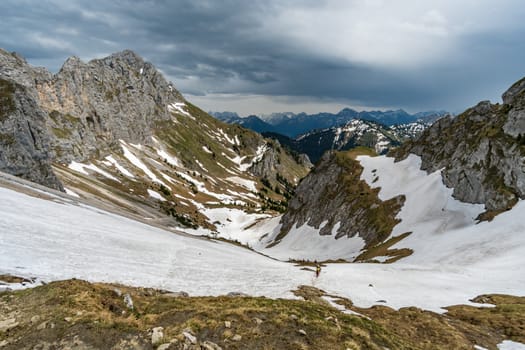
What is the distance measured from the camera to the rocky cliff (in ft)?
188

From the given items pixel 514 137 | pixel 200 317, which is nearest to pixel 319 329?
pixel 200 317

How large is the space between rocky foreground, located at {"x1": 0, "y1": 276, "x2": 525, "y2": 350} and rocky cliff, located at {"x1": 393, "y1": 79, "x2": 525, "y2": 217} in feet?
148

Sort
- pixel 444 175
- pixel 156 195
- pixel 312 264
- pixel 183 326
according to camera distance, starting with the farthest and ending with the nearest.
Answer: pixel 156 195
pixel 444 175
pixel 312 264
pixel 183 326

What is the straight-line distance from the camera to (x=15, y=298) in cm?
1538

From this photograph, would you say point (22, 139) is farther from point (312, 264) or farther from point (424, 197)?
point (424, 197)

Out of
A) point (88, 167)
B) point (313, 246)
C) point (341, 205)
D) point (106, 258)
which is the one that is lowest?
point (313, 246)

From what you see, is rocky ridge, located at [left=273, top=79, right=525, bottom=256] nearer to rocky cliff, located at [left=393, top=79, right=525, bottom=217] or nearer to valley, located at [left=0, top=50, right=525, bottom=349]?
rocky cliff, located at [left=393, top=79, right=525, bottom=217]

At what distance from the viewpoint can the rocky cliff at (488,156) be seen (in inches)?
2251

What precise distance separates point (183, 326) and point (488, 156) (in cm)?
7382

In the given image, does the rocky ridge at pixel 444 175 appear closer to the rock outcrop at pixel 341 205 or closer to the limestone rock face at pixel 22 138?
the rock outcrop at pixel 341 205

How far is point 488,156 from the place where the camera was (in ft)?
215

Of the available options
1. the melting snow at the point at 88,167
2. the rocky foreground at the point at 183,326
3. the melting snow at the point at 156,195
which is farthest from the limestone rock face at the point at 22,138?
the rocky foreground at the point at 183,326

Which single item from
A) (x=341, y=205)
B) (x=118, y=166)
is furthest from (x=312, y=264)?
(x=118, y=166)

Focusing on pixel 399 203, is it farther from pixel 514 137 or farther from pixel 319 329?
pixel 319 329
